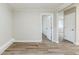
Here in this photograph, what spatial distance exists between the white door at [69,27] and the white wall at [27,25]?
109 cm

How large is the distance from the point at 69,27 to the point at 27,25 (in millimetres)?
2116

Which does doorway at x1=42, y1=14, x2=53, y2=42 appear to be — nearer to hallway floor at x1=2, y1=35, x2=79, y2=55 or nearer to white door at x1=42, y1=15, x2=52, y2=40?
white door at x1=42, y1=15, x2=52, y2=40

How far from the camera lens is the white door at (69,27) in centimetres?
557

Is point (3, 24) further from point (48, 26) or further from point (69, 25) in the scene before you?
Result: point (48, 26)

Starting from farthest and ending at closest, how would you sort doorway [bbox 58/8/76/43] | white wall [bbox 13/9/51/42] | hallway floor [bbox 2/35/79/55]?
white wall [bbox 13/9/51/42] < doorway [bbox 58/8/76/43] < hallway floor [bbox 2/35/79/55]

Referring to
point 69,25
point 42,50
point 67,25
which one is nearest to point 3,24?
point 42,50

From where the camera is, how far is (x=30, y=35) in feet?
20.4

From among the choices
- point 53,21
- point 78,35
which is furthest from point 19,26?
point 78,35

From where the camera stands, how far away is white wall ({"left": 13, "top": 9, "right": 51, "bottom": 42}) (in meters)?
6.09

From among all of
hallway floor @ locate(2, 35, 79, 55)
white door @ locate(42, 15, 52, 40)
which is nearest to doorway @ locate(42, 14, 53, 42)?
white door @ locate(42, 15, 52, 40)

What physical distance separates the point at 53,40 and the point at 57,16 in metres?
1.24

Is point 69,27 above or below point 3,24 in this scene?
below

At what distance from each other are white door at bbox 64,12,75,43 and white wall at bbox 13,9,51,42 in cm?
109

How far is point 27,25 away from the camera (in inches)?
243
